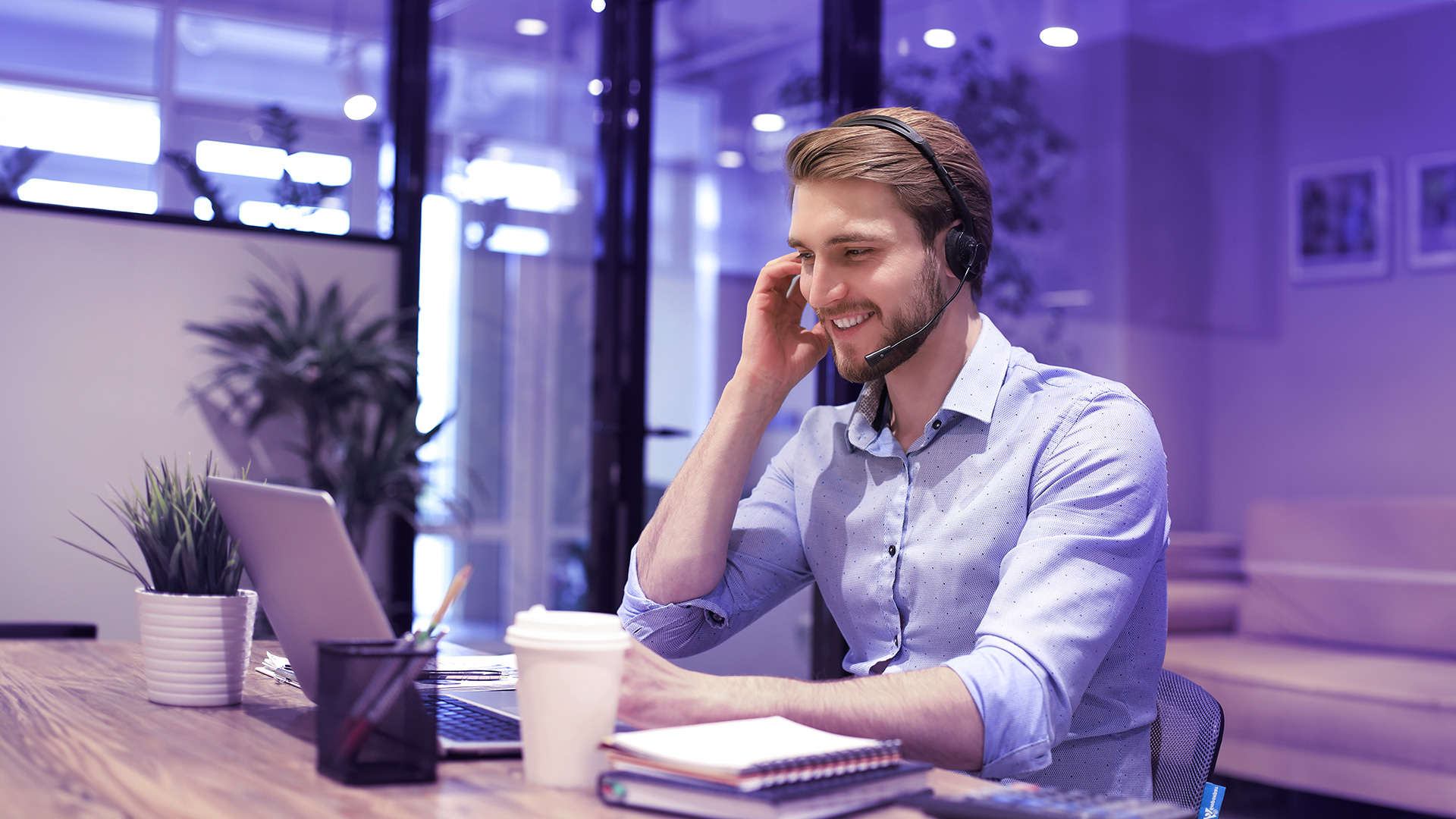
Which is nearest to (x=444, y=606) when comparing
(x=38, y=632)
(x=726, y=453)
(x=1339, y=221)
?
(x=726, y=453)

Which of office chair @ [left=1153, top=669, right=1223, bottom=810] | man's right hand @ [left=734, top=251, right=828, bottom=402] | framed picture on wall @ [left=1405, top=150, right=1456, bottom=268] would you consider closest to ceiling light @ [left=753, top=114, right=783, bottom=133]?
A: framed picture on wall @ [left=1405, top=150, right=1456, bottom=268]

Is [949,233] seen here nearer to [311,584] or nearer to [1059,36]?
[311,584]

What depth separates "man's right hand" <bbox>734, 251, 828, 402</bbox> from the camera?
182 centimetres

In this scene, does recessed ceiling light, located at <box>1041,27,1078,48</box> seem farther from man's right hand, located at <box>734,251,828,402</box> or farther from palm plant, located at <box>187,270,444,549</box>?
palm plant, located at <box>187,270,444,549</box>

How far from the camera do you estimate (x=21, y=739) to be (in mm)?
1202

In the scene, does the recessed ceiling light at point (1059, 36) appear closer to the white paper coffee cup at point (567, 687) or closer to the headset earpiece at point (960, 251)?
the headset earpiece at point (960, 251)

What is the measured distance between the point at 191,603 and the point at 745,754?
2.34ft

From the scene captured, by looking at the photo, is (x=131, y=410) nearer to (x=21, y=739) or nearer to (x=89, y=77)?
(x=89, y=77)

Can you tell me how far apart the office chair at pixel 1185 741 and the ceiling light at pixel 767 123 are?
8.35 ft

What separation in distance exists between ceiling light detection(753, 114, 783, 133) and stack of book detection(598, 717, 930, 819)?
293cm

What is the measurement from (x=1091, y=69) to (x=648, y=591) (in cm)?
183

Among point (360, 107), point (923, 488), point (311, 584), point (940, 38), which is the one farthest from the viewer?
point (360, 107)

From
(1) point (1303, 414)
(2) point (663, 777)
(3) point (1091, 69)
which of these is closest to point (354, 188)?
(3) point (1091, 69)

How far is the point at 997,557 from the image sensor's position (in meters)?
1.55
